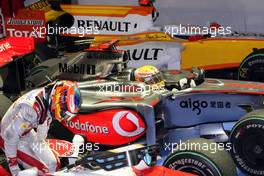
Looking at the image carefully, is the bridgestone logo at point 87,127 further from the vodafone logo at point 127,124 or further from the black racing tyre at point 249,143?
the black racing tyre at point 249,143

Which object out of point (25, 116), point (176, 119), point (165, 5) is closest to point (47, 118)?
point (25, 116)

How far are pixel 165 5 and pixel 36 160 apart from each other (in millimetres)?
5211

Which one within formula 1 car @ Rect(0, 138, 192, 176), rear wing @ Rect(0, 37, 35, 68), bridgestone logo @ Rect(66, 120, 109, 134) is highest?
rear wing @ Rect(0, 37, 35, 68)

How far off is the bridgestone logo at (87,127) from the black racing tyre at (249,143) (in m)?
1.24

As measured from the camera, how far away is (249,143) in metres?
4.55

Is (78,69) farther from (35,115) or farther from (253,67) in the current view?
(35,115)

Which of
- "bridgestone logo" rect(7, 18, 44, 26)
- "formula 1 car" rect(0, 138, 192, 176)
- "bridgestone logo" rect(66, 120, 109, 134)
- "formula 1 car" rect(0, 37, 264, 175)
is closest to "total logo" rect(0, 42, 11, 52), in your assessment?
"formula 1 car" rect(0, 37, 264, 175)

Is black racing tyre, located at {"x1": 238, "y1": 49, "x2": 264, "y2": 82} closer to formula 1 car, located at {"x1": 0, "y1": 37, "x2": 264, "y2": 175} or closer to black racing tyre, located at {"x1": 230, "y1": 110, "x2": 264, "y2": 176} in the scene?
formula 1 car, located at {"x1": 0, "y1": 37, "x2": 264, "y2": 175}

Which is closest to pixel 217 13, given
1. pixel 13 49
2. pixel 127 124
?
pixel 127 124

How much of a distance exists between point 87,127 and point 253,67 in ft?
8.08

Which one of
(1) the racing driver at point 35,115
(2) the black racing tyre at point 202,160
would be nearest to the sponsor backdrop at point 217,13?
(2) the black racing tyre at point 202,160

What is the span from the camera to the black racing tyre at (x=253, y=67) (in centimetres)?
641

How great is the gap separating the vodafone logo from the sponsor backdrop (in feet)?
11.5

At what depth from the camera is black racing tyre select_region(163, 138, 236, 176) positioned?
406cm
